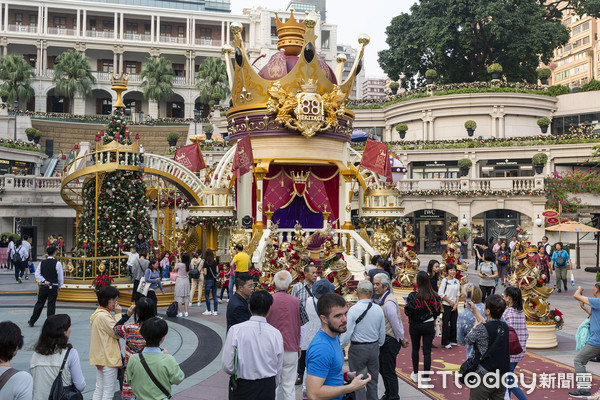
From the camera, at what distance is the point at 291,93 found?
1905 centimetres

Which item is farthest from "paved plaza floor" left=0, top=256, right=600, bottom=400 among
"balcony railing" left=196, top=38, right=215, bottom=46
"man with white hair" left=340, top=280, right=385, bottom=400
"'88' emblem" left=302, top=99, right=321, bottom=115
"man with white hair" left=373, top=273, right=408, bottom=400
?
"balcony railing" left=196, top=38, right=215, bottom=46

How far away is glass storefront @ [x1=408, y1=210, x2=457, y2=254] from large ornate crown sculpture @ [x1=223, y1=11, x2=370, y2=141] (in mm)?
20788

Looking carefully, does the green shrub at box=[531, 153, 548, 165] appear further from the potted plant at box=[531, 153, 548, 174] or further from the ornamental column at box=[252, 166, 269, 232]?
the ornamental column at box=[252, 166, 269, 232]

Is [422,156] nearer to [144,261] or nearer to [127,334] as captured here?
[144,261]

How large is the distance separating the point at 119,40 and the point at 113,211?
182 ft

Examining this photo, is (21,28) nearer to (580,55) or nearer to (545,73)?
(545,73)

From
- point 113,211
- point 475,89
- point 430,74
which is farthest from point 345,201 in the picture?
point 430,74

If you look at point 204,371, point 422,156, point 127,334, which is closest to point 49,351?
point 127,334

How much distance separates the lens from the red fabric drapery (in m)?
19.3

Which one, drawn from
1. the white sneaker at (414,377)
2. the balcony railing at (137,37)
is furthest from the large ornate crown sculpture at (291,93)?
the balcony railing at (137,37)

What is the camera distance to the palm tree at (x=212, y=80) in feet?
189

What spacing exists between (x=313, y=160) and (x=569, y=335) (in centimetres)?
1005

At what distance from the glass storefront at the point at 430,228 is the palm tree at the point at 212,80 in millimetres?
27606

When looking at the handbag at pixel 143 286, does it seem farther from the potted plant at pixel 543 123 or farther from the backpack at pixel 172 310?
the potted plant at pixel 543 123
